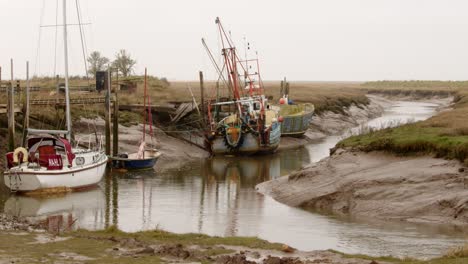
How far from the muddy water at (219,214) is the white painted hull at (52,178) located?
73 cm

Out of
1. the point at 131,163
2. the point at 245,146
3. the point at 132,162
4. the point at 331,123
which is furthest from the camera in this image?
the point at 331,123

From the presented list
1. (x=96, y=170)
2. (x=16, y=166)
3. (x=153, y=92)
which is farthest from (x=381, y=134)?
(x=153, y=92)

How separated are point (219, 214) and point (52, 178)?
34.5 ft

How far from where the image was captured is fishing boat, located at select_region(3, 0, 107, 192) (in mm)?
35688

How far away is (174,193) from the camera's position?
37.5 meters

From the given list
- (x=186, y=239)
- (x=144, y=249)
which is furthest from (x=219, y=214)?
(x=144, y=249)

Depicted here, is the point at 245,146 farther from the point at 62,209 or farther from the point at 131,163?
the point at 62,209

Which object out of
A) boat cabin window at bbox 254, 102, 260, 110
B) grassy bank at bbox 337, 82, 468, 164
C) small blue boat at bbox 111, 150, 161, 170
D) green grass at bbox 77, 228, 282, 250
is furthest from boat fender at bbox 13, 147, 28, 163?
boat cabin window at bbox 254, 102, 260, 110

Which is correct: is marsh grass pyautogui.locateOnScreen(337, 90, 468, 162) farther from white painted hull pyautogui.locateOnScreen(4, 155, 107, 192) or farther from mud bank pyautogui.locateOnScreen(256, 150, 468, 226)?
white painted hull pyautogui.locateOnScreen(4, 155, 107, 192)

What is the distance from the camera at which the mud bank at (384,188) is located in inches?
1086

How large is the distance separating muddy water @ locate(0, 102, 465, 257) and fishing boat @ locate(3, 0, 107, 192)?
2.85 ft

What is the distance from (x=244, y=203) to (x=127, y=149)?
21846 millimetres

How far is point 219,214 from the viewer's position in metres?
30.5

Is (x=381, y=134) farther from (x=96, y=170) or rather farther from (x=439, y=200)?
(x=96, y=170)
